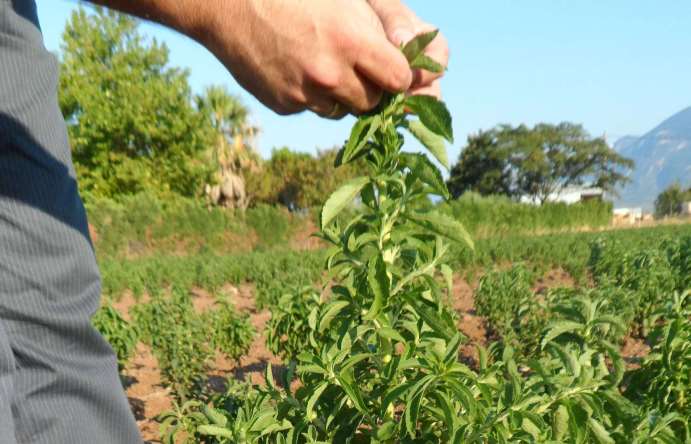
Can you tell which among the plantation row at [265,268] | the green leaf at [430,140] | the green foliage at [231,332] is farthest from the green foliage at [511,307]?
the green leaf at [430,140]

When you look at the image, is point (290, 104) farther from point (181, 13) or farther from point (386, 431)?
point (386, 431)

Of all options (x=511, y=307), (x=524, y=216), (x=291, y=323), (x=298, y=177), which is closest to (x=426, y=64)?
(x=291, y=323)

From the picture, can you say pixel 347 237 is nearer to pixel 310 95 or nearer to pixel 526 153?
pixel 310 95

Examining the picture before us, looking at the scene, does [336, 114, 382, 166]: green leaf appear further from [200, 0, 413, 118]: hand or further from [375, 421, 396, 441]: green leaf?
[375, 421, 396, 441]: green leaf

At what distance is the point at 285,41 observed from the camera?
1.14 meters

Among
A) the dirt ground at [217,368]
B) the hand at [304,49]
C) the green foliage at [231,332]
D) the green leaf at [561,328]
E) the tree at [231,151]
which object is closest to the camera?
the hand at [304,49]

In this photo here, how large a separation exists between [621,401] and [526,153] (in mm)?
65914

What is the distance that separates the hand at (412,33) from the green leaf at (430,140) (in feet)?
0.22

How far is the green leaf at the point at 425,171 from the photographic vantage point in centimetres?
134

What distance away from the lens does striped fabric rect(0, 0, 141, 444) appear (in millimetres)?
1334

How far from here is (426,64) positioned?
4.10 feet

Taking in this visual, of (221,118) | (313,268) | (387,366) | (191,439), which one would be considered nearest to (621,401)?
(387,366)

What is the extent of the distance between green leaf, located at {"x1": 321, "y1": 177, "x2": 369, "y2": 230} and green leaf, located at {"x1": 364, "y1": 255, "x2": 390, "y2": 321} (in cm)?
12

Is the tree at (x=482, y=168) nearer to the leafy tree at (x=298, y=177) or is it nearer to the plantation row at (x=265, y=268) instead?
the leafy tree at (x=298, y=177)
